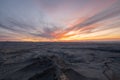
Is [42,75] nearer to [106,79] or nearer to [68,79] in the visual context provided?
[68,79]

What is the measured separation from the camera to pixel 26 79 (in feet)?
26.9

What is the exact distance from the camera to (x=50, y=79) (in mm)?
7801

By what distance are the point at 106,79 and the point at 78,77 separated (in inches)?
93.3

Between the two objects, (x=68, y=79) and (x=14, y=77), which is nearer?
(x=68, y=79)

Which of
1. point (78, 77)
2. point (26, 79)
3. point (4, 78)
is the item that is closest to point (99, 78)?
point (78, 77)

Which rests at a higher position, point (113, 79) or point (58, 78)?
point (58, 78)

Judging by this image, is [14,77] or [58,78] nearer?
[58,78]

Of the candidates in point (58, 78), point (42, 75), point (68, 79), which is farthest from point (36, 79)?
point (68, 79)

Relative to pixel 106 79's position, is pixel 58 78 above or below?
above

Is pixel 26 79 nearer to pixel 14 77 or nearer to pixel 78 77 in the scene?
pixel 14 77

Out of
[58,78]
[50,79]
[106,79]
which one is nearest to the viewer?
[58,78]

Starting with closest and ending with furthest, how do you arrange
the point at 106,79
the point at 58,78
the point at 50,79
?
the point at 58,78, the point at 50,79, the point at 106,79

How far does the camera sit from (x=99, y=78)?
857cm

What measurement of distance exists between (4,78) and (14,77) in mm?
799
